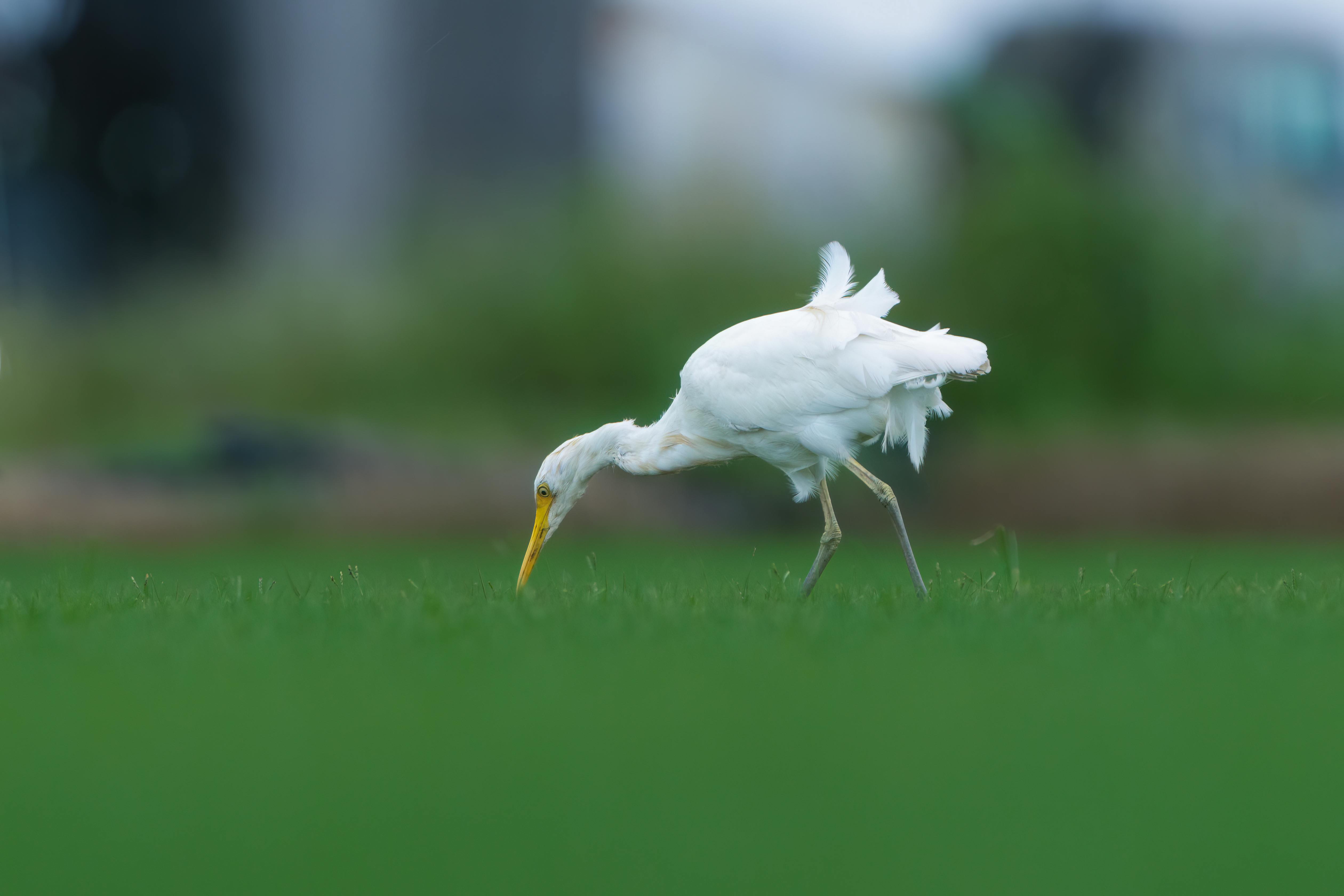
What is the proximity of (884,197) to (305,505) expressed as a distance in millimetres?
6449

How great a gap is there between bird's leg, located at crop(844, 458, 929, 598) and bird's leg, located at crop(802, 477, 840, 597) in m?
0.18

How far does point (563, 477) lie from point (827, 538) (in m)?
1.23

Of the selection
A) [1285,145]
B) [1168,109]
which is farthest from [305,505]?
[1285,145]

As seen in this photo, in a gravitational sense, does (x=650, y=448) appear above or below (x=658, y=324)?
below

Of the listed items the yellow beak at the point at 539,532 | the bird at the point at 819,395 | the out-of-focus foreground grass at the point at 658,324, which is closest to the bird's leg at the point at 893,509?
the bird at the point at 819,395

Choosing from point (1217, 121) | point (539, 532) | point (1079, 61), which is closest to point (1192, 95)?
point (1217, 121)

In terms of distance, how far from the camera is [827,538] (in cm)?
607

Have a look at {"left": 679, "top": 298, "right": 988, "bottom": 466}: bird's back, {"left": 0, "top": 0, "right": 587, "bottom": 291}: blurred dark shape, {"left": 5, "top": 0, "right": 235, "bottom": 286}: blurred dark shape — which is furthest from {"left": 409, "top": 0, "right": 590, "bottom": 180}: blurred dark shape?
{"left": 679, "top": 298, "right": 988, "bottom": 466}: bird's back

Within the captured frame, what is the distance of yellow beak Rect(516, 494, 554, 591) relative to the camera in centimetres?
630

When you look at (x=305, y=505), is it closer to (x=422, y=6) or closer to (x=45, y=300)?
(x=45, y=300)

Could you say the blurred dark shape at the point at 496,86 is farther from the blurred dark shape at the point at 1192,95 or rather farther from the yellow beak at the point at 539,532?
the yellow beak at the point at 539,532

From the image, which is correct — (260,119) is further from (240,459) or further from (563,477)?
(563,477)

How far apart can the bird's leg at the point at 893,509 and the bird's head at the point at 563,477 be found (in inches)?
43.8

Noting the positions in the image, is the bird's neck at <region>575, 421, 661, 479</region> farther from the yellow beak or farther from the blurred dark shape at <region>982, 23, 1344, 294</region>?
the blurred dark shape at <region>982, 23, 1344, 294</region>
